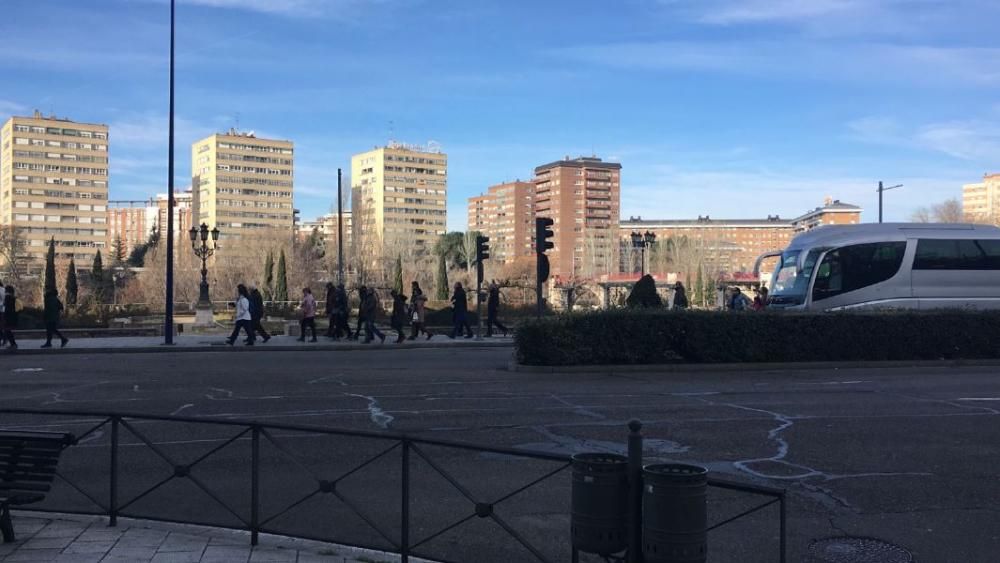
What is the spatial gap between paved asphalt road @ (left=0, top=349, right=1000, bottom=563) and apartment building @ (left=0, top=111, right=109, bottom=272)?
13613 cm

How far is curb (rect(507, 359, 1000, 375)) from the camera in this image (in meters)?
18.3

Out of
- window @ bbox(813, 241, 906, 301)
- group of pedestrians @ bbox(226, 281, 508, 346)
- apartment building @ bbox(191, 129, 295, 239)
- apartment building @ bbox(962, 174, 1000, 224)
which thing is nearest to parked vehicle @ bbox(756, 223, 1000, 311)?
window @ bbox(813, 241, 906, 301)

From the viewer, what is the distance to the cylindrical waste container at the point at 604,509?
15.2 ft

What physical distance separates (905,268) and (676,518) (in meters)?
24.4

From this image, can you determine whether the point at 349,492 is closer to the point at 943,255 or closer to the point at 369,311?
the point at 369,311

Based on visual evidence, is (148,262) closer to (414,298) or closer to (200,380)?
(414,298)

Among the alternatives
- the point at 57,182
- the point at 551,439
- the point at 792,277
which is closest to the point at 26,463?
the point at 551,439

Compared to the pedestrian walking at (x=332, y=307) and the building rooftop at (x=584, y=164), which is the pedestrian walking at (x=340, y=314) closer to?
the pedestrian walking at (x=332, y=307)

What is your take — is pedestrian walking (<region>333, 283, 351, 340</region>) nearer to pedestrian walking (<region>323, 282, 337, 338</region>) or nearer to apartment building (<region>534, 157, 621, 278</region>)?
pedestrian walking (<region>323, 282, 337, 338</region>)

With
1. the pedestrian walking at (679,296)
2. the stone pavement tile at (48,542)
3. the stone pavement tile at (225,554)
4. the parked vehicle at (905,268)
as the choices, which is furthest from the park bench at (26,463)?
the pedestrian walking at (679,296)

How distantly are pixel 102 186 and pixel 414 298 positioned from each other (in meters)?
141

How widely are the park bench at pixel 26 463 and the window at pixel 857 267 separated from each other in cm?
2425

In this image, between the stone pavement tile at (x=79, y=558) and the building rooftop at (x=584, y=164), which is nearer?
the stone pavement tile at (x=79, y=558)

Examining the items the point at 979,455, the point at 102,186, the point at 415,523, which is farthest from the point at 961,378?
the point at 102,186
